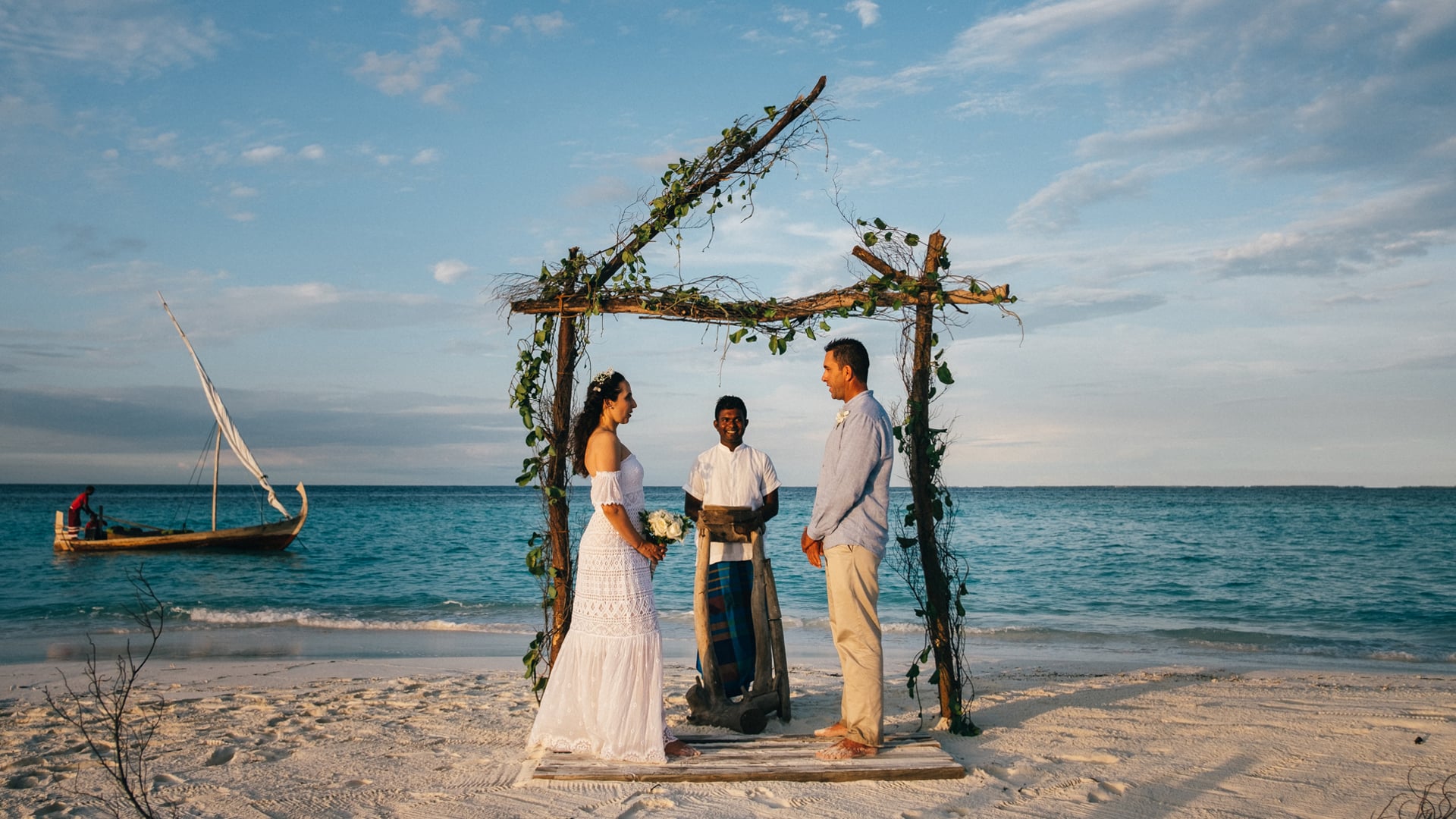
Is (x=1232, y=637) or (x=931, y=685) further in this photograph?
(x=1232, y=637)

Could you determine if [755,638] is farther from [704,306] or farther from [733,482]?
[704,306]

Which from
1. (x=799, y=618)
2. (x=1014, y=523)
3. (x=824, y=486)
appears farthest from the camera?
(x=1014, y=523)

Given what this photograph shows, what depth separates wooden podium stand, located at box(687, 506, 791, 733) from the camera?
5.45 meters

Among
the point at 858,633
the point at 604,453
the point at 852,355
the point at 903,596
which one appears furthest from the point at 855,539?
the point at 903,596

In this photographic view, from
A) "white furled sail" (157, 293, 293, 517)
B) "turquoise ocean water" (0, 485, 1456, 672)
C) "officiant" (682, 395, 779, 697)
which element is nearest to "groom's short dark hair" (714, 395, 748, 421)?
"officiant" (682, 395, 779, 697)

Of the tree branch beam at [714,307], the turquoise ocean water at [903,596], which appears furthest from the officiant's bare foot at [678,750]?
the turquoise ocean water at [903,596]

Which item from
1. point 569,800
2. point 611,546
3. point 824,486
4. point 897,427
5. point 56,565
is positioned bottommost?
point 56,565

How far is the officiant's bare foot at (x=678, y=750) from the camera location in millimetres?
4605

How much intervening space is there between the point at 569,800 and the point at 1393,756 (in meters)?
4.57

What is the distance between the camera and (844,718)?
15.5ft

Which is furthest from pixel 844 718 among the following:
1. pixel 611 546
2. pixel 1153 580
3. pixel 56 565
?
pixel 56 565

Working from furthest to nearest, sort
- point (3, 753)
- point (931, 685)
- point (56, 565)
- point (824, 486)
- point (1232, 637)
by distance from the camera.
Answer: point (56, 565), point (1232, 637), point (931, 685), point (3, 753), point (824, 486)

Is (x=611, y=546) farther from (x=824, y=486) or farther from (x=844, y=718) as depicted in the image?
(x=844, y=718)

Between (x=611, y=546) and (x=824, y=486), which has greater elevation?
(x=824, y=486)
